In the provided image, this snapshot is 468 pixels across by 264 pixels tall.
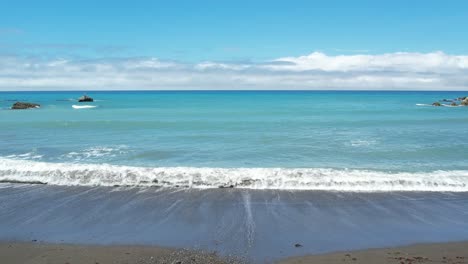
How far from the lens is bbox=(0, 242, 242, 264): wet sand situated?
7469 millimetres

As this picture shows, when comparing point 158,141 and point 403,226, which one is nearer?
point 403,226

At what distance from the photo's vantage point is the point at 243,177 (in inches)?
549

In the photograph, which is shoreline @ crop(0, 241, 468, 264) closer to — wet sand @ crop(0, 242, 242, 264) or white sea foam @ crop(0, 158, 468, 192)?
wet sand @ crop(0, 242, 242, 264)

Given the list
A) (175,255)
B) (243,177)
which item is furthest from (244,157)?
(175,255)

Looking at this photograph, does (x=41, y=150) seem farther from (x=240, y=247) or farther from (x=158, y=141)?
(x=240, y=247)

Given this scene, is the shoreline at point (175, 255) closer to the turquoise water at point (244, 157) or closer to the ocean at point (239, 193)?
the ocean at point (239, 193)

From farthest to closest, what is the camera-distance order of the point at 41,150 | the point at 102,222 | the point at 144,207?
the point at 41,150 < the point at 144,207 < the point at 102,222

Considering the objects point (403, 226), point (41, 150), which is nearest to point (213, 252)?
point (403, 226)

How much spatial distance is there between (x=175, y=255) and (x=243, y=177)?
652 centimetres

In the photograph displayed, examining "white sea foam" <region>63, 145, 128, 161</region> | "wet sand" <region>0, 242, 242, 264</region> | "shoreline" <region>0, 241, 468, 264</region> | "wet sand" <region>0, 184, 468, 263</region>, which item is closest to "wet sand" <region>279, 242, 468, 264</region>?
"shoreline" <region>0, 241, 468, 264</region>

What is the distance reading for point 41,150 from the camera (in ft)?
65.3

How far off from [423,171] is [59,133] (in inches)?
957

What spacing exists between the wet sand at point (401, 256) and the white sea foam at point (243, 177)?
187 inches

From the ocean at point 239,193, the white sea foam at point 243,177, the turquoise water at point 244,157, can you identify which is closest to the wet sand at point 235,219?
the ocean at point 239,193
